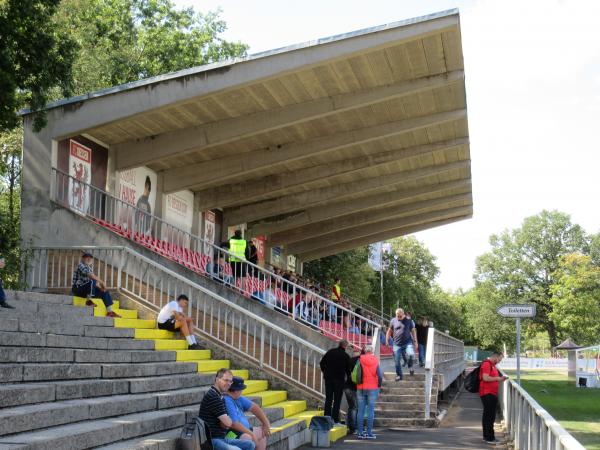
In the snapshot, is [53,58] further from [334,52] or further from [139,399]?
[139,399]

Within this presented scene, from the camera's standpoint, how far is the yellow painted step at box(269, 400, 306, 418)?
549 inches

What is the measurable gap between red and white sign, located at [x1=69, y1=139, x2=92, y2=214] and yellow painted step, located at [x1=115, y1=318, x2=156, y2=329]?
13.8 ft

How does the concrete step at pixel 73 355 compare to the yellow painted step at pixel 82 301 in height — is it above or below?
below

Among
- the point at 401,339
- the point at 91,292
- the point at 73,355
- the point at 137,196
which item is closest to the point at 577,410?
the point at 401,339

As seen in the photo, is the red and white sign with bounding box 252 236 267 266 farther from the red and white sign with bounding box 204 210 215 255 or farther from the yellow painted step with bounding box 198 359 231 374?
the yellow painted step with bounding box 198 359 231 374

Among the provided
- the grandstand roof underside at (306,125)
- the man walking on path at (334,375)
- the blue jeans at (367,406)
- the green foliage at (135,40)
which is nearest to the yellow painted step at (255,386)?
the man walking on path at (334,375)

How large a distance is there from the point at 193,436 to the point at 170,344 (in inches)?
235

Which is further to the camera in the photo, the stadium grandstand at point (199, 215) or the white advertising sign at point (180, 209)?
the white advertising sign at point (180, 209)

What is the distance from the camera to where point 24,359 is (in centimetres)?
963

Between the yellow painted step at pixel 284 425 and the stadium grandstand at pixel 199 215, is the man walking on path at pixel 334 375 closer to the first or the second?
the stadium grandstand at pixel 199 215

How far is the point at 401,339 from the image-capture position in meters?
19.4

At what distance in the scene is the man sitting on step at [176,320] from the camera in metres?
15.2

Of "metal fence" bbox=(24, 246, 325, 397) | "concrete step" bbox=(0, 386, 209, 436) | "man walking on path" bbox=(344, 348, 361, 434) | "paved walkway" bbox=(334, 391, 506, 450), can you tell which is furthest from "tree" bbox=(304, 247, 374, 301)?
"concrete step" bbox=(0, 386, 209, 436)

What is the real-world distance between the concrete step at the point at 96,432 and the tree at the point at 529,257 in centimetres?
8949
